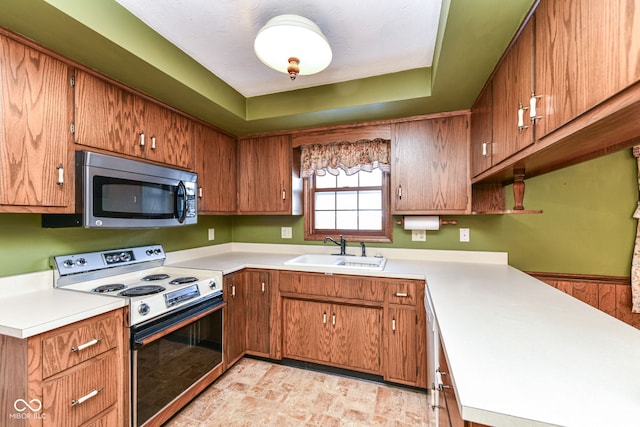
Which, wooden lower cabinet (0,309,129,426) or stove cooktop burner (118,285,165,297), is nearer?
wooden lower cabinet (0,309,129,426)

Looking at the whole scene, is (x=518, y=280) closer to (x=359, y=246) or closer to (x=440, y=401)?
(x=440, y=401)

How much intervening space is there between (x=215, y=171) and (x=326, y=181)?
1.10 m

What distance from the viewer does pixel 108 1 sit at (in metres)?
1.29

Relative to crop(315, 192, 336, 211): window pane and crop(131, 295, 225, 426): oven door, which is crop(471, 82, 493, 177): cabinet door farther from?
crop(131, 295, 225, 426): oven door

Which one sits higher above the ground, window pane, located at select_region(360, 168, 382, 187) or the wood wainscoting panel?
window pane, located at select_region(360, 168, 382, 187)

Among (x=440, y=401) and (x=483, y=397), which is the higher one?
(x=483, y=397)

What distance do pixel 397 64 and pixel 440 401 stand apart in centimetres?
194

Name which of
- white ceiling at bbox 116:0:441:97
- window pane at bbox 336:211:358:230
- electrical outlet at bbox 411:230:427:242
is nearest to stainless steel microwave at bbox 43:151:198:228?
white ceiling at bbox 116:0:441:97

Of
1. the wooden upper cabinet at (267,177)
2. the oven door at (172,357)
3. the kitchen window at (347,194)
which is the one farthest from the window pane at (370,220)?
the oven door at (172,357)

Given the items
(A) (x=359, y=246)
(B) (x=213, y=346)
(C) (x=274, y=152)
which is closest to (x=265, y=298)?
(B) (x=213, y=346)

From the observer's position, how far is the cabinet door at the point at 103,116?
4.95 ft

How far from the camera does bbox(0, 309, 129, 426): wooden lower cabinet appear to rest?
1.09 metres

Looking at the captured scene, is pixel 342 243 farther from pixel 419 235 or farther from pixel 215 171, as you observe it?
pixel 215 171

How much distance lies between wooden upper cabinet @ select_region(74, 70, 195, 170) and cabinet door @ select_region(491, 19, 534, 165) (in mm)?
2201
